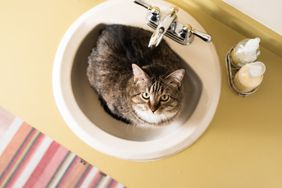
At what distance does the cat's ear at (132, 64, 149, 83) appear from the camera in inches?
31.1

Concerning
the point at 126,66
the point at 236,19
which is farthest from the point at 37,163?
the point at 236,19

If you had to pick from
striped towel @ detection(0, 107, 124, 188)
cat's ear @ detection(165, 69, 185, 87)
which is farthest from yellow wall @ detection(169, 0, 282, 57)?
striped towel @ detection(0, 107, 124, 188)

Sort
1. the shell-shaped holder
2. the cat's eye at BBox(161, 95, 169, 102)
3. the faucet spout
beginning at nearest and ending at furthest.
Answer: the faucet spout → the cat's eye at BBox(161, 95, 169, 102) → the shell-shaped holder

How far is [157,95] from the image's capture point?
830 mm

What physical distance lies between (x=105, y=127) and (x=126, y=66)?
0.56 feet

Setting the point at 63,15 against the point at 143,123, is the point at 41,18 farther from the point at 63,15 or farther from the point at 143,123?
the point at 143,123

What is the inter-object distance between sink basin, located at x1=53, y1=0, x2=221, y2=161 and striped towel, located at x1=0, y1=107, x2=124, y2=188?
79 mm

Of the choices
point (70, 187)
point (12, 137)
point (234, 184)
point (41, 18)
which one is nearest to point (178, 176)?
point (234, 184)

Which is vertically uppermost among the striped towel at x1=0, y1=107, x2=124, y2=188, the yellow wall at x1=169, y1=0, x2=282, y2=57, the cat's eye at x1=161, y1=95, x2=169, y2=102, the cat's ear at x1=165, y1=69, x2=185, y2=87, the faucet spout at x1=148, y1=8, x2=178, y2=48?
the yellow wall at x1=169, y1=0, x2=282, y2=57

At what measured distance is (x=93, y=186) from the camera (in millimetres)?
933

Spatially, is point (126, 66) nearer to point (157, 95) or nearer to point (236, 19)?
point (157, 95)

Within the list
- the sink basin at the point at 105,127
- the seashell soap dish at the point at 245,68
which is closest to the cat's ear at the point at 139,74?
the sink basin at the point at 105,127

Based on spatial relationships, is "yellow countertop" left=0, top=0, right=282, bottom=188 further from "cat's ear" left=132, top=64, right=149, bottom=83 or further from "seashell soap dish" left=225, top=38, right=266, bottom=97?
"cat's ear" left=132, top=64, right=149, bottom=83

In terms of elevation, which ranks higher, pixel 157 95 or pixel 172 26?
pixel 172 26
